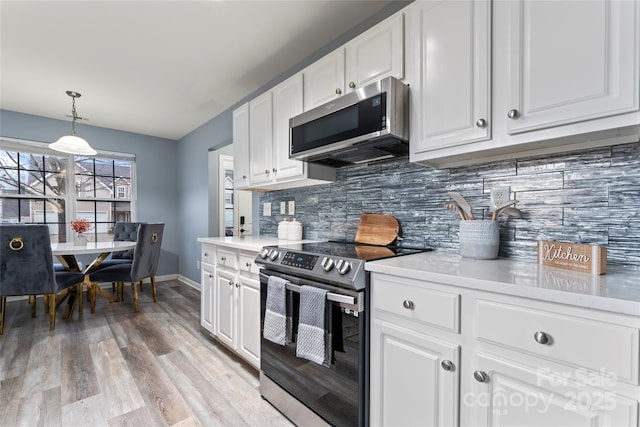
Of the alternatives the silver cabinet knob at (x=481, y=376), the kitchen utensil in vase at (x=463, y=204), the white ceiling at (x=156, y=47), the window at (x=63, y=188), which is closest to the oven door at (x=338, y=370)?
the silver cabinet knob at (x=481, y=376)

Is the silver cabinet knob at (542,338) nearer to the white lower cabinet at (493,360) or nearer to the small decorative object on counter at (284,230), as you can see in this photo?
the white lower cabinet at (493,360)

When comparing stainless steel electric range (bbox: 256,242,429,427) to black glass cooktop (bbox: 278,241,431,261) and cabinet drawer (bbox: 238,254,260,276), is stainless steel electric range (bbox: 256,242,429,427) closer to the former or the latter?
black glass cooktop (bbox: 278,241,431,261)

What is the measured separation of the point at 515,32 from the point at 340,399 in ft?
5.47

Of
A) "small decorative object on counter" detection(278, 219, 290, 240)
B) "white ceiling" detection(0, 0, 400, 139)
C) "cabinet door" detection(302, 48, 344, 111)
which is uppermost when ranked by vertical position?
"white ceiling" detection(0, 0, 400, 139)

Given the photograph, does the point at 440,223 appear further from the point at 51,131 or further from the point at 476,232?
the point at 51,131

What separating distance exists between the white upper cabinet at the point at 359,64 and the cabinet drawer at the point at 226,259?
3.96 feet

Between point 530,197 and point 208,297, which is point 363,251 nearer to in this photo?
point 530,197

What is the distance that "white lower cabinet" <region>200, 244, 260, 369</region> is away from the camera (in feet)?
6.40

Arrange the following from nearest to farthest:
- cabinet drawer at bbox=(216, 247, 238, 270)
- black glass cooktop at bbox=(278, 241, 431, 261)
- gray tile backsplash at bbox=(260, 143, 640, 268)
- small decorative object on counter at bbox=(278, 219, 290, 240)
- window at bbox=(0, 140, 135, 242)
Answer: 1. gray tile backsplash at bbox=(260, 143, 640, 268)
2. black glass cooktop at bbox=(278, 241, 431, 261)
3. cabinet drawer at bbox=(216, 247, 238, 270)
4. small decorative object on counter at bbox=(278, 219, 290, 240)
5. window at bbox=(0, 140, 135, 242)

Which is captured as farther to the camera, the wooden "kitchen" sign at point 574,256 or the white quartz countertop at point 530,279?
the wooden "kitchen" sign at point 574,256

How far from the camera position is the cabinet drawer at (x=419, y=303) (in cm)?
99

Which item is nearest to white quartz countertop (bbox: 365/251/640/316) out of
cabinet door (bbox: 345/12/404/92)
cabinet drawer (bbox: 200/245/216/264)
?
cabinet door (bbox: 345/12/404/92)

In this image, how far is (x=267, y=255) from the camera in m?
1.68

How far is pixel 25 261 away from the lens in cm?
260
